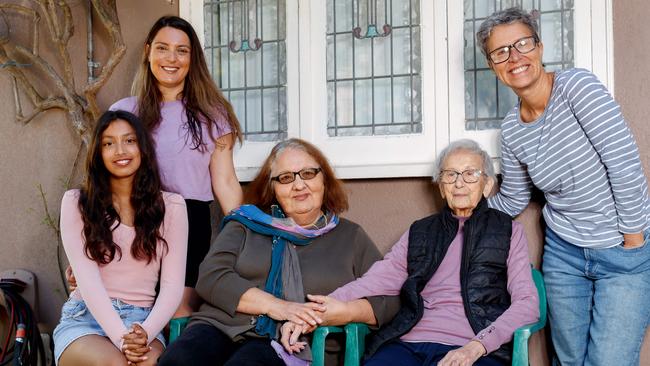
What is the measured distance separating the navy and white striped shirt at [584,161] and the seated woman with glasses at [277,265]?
0.71m

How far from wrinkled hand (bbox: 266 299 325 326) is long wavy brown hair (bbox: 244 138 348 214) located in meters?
0.49

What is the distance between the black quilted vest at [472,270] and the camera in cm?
283

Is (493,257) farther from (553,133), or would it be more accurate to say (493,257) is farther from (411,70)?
(411,70)

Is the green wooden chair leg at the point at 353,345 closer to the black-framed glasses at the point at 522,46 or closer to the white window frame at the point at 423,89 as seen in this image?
the white window frame at the point at 423,89

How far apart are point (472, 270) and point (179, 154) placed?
130cm

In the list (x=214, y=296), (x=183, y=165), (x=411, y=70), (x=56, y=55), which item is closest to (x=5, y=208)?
(x=56, y=55)

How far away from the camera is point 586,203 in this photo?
2.85 m

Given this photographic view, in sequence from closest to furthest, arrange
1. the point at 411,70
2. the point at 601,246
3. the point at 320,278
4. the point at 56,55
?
1. the point at 601,246
2. the point at 320,278
3. the point at 411,70
4. the point at 56,55

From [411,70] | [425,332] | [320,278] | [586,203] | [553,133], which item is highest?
[411,70]

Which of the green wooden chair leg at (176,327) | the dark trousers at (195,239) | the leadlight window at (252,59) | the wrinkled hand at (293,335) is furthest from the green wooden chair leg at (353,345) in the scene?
the leadlight window at (252,59)

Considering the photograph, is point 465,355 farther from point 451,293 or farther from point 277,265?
point 277,265

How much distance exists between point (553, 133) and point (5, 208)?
3027 millimetres

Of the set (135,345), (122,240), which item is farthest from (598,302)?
(122,240)

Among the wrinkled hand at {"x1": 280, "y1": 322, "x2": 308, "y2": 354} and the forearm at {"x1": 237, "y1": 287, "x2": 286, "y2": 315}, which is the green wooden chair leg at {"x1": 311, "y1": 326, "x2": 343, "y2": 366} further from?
the forearm at {"x1": 237, "y1": 287, "x2": 286, "y2": 315}
